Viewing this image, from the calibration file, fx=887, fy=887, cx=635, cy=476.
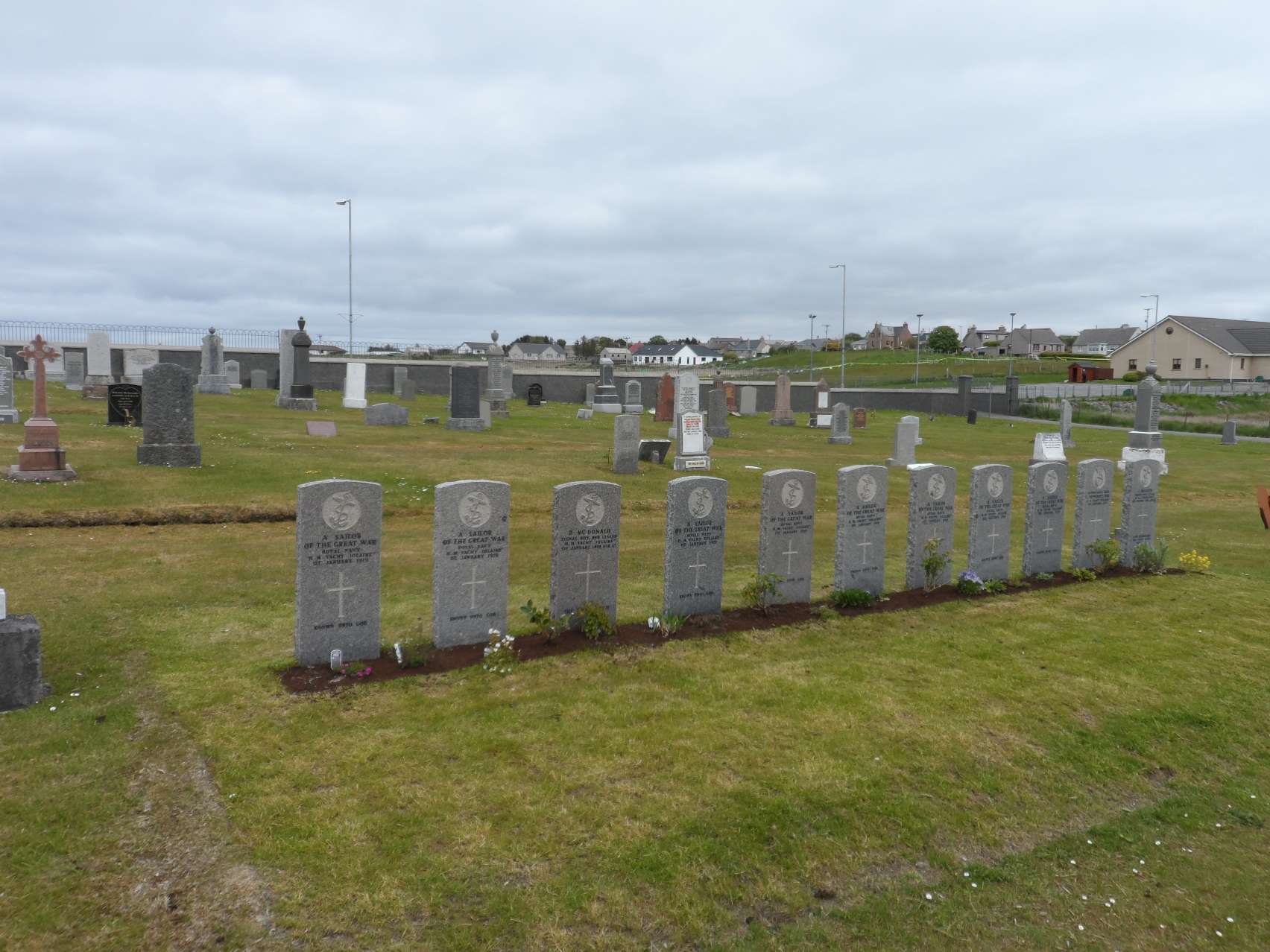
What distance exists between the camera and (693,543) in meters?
8.46

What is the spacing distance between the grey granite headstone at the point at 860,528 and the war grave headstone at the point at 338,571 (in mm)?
4765

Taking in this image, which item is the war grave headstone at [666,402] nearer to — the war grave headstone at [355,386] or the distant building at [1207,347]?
the war grave headstone at [355,386]

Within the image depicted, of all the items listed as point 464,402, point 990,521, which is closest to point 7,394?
point 464,402

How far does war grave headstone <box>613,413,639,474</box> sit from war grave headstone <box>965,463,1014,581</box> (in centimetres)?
896

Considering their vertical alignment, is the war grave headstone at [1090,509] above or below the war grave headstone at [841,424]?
below

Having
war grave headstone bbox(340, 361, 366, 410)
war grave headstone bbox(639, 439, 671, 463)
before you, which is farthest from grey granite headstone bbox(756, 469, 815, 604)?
war grave headstone bbox(340, 361, 366, 410)

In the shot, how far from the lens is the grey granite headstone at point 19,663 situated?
19.4 feet

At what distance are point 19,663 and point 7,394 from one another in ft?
58.6

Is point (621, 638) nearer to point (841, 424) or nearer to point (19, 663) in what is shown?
point (19, 663)

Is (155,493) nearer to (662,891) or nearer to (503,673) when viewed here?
(503,673)

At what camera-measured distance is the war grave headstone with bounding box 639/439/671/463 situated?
19.8 meters

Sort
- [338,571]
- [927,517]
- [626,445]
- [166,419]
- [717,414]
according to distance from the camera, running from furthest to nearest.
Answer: [717,414] → [626,445] → [166,419] → [927,517] → [338,571]

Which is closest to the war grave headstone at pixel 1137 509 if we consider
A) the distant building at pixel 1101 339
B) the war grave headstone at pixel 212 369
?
the war grave headstone at pixel 212 369

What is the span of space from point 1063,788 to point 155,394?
15307 millimetres
